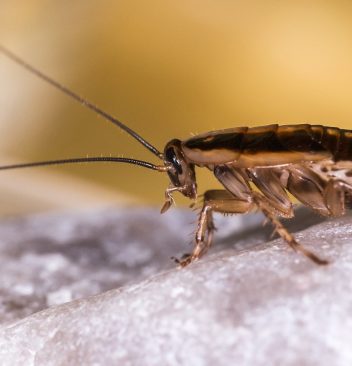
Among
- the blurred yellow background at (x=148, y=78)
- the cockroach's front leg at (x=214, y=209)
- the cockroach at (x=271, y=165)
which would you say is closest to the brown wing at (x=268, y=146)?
the cockroach at (x=271, y=165)

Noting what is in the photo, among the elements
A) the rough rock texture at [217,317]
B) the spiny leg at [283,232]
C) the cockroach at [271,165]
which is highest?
the cockroach at [271,165]

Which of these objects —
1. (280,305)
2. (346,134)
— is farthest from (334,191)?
(280,305)

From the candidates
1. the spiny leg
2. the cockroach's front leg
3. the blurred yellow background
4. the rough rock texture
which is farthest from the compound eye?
the blurred yellow background

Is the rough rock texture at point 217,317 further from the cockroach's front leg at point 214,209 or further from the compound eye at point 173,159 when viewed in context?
the compound eye at point 173,159

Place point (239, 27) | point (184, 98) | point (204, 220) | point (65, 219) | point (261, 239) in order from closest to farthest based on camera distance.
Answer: point (204, 220), point (261, 239), point (65, 219), point (184, 98), point (239, 27)

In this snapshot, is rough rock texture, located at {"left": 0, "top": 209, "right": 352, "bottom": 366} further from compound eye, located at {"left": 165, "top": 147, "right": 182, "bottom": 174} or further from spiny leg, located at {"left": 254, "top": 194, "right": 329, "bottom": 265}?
compound eye, located at {"left": 165, "top": 147, "right": 182, "bottom": 174}

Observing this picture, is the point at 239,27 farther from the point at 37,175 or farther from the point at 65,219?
the point at 65,219
